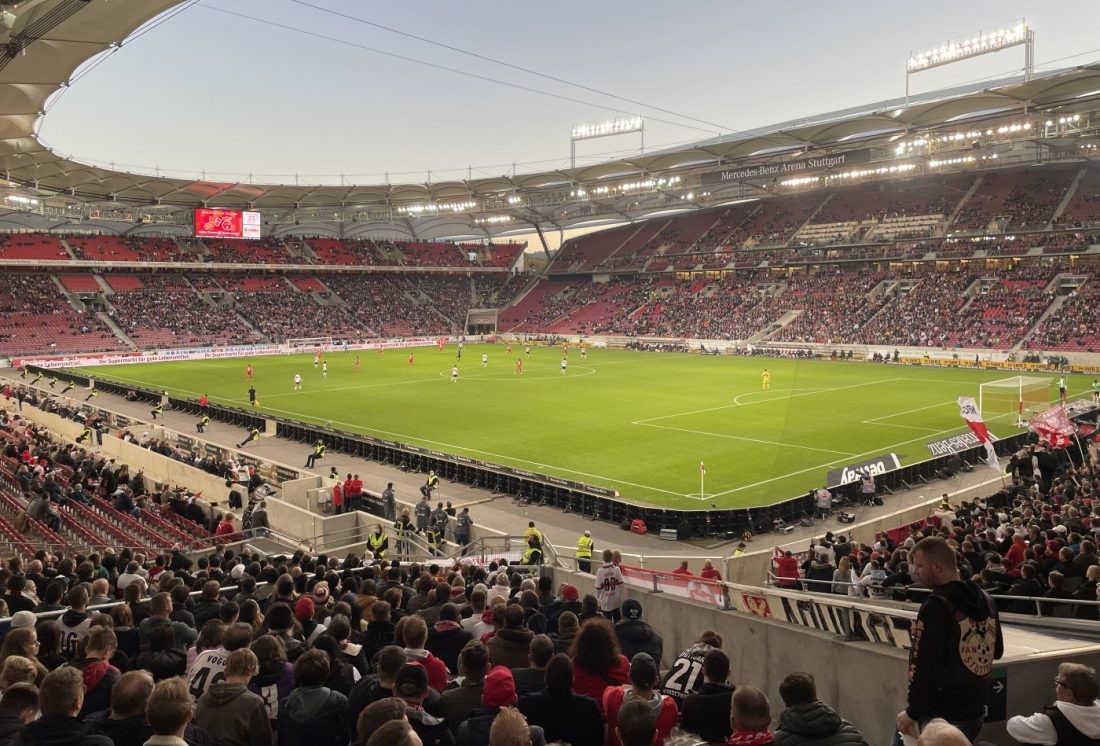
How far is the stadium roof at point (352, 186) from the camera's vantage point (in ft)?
60.7

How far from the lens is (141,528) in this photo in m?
16.5

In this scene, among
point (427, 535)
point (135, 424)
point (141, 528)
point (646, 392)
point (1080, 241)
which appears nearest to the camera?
point (141, 528)

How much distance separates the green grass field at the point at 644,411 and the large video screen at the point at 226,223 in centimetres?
2146

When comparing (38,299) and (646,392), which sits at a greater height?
(38,299)

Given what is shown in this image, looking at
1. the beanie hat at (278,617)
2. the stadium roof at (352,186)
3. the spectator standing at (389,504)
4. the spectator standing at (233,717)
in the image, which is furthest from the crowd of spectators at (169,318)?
the spectator standing at (233,717)

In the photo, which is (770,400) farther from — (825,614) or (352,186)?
(352,186)

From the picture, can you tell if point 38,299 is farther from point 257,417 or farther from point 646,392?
point 646,392

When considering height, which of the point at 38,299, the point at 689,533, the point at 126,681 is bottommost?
the point at 689,533

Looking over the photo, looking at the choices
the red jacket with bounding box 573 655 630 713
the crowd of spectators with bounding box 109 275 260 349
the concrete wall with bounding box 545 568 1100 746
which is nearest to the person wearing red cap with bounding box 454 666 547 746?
the red jacket with bounding box 573 655 630 713

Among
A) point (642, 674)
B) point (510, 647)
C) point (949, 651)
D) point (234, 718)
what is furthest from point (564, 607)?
point (949, 651)

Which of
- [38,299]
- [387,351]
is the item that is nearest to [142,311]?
[38,299]

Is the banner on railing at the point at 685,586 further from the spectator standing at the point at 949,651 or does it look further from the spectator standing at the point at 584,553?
the spectator standing at the point at 949,651

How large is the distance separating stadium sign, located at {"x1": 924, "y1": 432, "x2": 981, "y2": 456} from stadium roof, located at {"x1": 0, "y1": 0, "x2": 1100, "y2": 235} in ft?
78.1

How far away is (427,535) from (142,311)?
6671 cm
